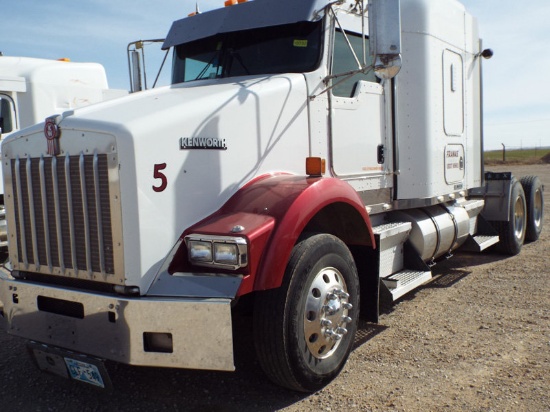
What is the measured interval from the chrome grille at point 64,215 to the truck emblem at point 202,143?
48 cm

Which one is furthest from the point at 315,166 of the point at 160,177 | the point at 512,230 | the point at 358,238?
the point at 512,230

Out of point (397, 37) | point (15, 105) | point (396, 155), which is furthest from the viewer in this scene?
point (15, 105)

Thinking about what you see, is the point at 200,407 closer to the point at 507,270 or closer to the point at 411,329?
the point at 411,329

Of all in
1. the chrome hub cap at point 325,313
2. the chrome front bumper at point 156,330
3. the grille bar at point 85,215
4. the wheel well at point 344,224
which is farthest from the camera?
the wheel well at point 344,224

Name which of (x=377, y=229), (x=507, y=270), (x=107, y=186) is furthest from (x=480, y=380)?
(x=507, y=270)

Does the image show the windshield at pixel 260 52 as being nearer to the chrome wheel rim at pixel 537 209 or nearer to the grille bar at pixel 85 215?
the grille bar at pixel 85 215

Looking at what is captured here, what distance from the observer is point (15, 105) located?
26.4 feet

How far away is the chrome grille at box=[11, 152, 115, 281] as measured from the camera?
312cm

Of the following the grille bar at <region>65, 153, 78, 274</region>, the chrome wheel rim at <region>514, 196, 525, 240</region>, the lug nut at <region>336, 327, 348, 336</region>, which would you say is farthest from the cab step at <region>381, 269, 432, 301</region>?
the chrome wheel rim at <region>514, 196, 525, 240</region>

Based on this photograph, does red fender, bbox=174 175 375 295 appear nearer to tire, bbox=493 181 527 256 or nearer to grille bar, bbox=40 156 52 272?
grille bar, bbox=40 156 52 272

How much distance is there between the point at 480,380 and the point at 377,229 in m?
1.63

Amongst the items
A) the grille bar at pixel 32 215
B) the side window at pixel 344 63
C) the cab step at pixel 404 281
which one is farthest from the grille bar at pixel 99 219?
the cab step at pixel 404 281

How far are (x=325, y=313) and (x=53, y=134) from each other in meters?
2.07

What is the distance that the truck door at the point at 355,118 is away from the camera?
4.50m
